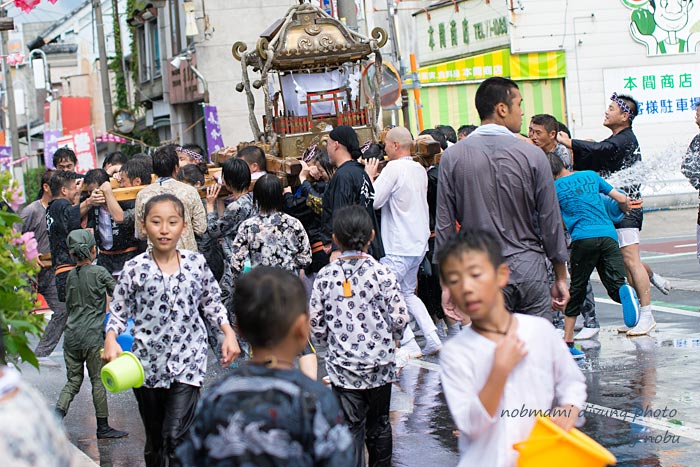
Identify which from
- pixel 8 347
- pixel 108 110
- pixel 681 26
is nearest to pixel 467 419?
pixel 8 347

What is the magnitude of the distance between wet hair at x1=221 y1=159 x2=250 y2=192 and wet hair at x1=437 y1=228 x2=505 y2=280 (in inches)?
224

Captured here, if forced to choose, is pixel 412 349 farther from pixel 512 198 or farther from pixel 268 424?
pixel 268 424

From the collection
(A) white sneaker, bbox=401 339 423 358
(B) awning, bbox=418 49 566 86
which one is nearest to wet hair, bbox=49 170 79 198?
(A) white sneaker, bbox=401 339 423 358

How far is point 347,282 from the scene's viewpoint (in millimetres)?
6238

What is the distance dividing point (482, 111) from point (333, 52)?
608cm

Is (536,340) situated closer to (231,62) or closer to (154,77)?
(231,62)

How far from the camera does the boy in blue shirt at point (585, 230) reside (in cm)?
936

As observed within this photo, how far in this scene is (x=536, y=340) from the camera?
3.90 meters

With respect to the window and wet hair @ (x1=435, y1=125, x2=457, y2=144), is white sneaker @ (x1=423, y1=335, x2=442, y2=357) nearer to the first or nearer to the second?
wet hair @ (x1=435, y1=125, x2=457, y2=144)

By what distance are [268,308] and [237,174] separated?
623 cm

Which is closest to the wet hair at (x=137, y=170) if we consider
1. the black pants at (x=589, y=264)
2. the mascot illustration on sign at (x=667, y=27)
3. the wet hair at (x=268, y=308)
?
the black pants at (x=589, y=264)

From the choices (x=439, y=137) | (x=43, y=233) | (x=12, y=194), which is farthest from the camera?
(x=43, y=233)

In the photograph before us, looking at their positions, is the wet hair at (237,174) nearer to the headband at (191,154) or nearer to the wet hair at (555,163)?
the headband at (191,154)

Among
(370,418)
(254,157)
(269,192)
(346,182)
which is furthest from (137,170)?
(370,418)
